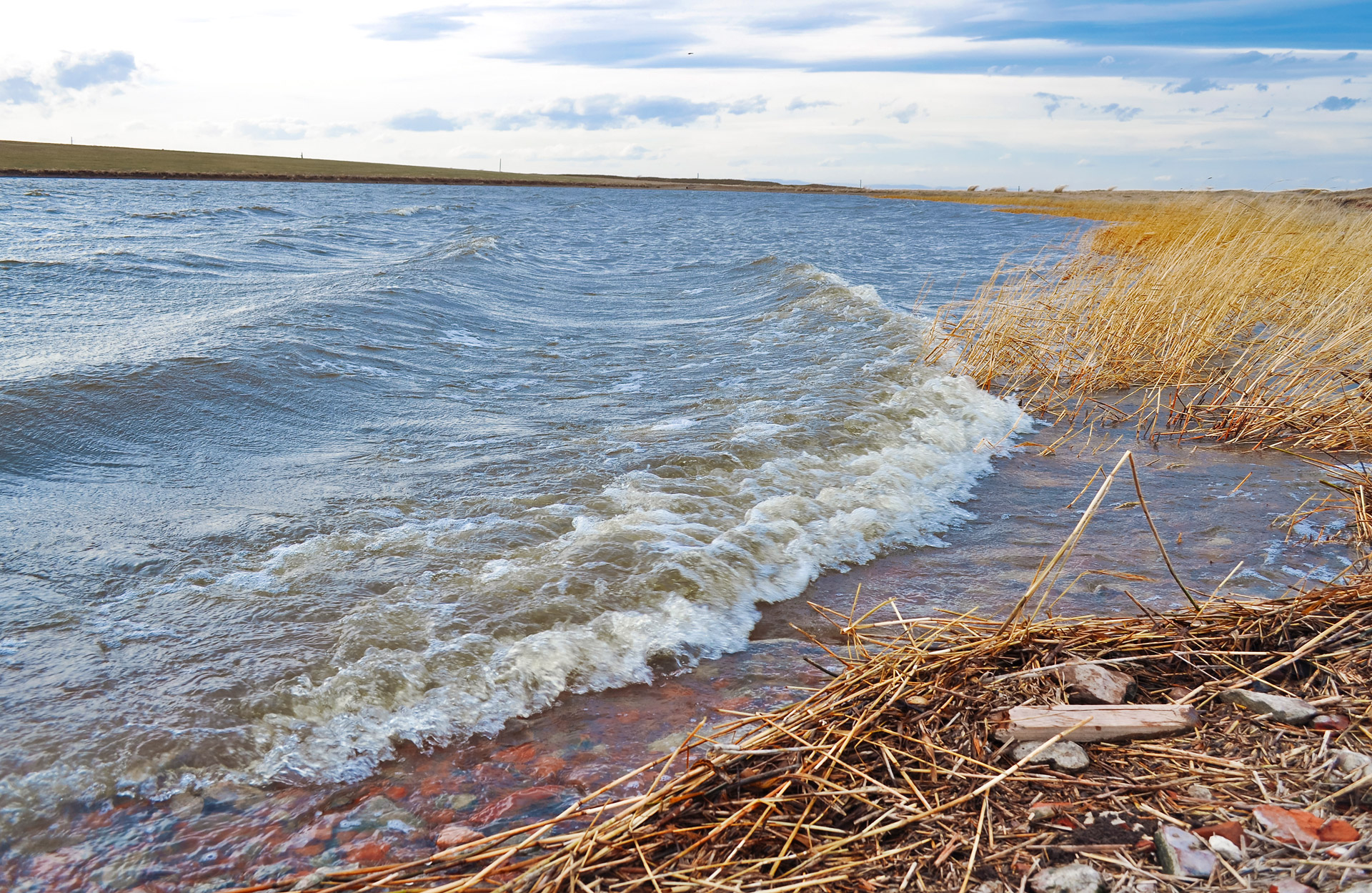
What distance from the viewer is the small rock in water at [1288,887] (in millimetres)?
1549

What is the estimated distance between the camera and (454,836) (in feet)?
7.63

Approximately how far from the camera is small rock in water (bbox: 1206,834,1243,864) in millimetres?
1693

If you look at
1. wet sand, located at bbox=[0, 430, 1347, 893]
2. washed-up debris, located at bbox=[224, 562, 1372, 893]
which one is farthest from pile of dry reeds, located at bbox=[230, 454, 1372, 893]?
wet sand, located at bbox=[0, 430, 1347, 893]

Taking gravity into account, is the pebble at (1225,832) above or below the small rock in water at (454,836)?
above

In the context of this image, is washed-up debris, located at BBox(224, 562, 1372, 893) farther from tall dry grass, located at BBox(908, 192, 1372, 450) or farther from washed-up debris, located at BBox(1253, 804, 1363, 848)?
tall dry grass, located at BBox(908, 192, 1372, 450)

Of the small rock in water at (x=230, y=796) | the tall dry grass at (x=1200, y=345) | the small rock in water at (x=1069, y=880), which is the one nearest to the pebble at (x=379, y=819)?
the small rock in water at (x=230, y=796)

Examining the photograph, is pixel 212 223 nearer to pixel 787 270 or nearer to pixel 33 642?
pixel 787 270

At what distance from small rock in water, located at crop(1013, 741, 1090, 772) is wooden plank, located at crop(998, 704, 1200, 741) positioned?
33mm

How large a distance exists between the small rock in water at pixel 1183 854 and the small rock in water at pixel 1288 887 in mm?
108

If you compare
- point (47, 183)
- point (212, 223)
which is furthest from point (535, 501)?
point (47, 183)

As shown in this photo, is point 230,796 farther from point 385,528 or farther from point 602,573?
point 385,528

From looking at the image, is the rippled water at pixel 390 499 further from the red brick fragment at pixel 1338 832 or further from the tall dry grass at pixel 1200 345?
the red brick fragment at pixel 1338 832

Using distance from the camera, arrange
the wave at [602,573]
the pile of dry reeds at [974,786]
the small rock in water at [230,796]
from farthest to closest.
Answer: the wave at [602,573], the small rock in water at [230,796], the pile of dry reeds at [974,786]

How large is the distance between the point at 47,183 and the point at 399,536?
59.6 metres
